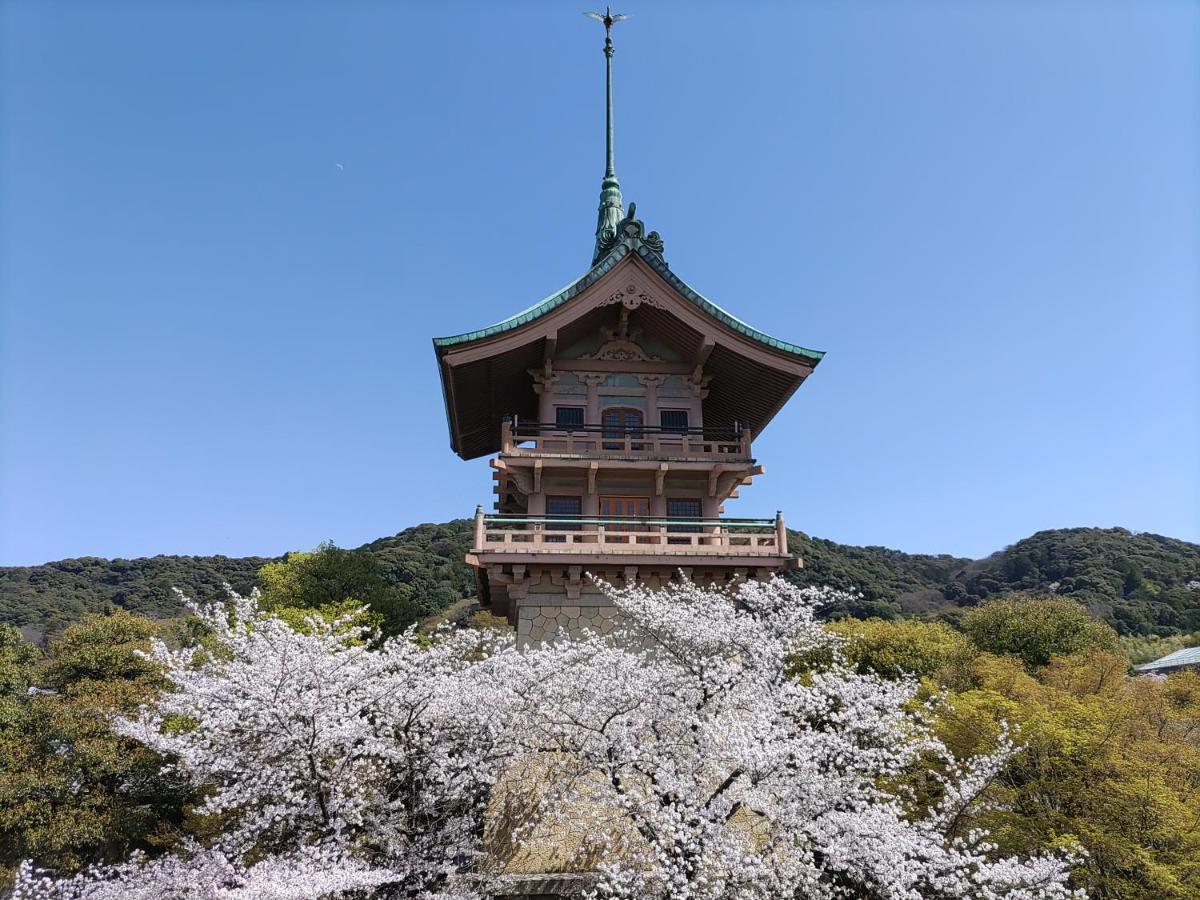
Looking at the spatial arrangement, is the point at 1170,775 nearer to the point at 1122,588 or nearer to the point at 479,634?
the point at 479,634

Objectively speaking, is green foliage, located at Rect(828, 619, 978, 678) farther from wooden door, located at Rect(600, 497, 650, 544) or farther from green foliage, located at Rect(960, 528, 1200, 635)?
green foliage, located at Rect(960, 528, 1200, 635)

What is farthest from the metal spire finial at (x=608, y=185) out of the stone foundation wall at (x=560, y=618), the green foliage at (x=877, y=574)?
the green foliage at (x=877, y=574)

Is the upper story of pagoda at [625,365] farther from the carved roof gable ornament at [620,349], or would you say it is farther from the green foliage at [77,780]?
the green foliage at [77,780]

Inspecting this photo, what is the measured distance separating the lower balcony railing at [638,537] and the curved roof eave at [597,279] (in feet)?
12.8

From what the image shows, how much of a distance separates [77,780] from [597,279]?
1518 cm

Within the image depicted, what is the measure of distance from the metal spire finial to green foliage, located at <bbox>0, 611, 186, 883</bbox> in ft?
50.0

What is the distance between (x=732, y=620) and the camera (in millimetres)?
11062

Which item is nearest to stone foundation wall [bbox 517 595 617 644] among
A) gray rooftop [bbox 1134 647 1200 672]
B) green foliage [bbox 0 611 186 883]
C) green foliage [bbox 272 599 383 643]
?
green foliage [bbox 272 599 383 643]

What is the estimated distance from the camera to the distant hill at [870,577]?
51.9 m

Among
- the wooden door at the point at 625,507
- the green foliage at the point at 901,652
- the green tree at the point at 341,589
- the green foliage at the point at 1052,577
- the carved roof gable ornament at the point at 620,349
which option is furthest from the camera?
the green foliage at the point at 1052,577

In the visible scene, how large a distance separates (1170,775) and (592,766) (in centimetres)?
936

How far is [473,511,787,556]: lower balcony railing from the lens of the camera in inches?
544

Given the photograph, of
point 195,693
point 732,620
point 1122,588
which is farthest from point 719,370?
point 1122,588

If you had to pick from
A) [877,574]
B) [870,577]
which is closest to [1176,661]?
[870,577]
